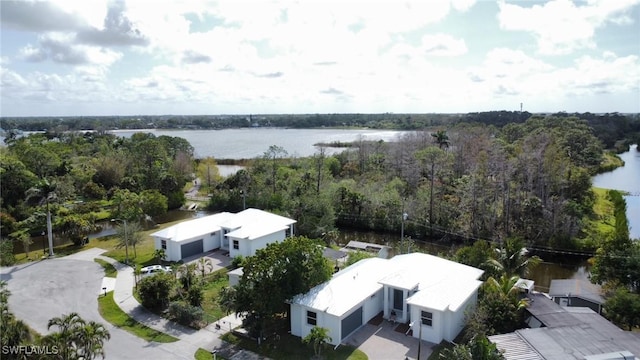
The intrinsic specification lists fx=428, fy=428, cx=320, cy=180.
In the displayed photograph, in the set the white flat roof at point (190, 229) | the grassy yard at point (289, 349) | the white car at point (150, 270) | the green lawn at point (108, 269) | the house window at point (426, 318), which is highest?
the white flat roof at point (190, 229)

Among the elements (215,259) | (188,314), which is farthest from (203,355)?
(215,259)

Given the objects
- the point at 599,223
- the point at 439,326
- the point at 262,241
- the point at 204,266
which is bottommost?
the point at 204,266

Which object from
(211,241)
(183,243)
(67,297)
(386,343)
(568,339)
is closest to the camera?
(568,339)

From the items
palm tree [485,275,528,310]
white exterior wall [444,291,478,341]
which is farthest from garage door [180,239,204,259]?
palm tree [485,275,528,310]

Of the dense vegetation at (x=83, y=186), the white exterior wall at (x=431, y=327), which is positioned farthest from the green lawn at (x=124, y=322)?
the white exterior wall at (x=431, y=327)

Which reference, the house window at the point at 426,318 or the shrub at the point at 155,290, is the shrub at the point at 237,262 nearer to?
the shrub at the point at 155,290

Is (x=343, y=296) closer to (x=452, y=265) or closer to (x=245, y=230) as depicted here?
(x=452, y=265)

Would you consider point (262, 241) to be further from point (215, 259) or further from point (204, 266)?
point (204, 266)
